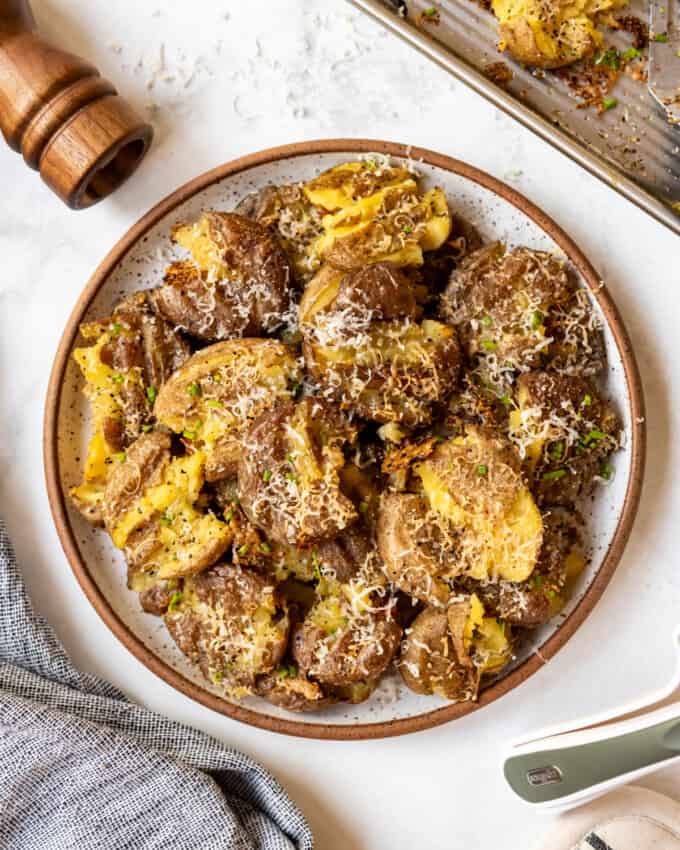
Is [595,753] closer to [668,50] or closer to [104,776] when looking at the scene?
[104,776]

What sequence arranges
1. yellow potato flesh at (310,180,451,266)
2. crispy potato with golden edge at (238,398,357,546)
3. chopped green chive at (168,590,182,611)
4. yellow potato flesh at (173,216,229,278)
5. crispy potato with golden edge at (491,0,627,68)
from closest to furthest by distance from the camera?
crispy potato with golden edge at (238,398,357,546), yellow potato flesh at (310,180,451,266), yellow potato flesh at (173,216,229,278), chopped green chive at (168,590,182,611), crispy potato with golden edge at (491,0,627,68)

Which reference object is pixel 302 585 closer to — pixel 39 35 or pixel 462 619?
pixel 462 619

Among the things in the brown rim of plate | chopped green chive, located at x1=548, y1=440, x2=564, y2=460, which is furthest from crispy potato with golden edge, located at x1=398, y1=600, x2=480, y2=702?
chopped green chive, located at x1=548, y1=440, x2=564, y2=460

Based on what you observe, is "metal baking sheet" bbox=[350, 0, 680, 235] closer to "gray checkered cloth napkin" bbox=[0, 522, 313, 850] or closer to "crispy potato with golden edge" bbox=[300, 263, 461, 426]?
"crispy potato with golden edge" bbox=[300, 263, 461, 426]

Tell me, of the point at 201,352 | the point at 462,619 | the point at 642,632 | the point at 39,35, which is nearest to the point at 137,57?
the point at 39,35

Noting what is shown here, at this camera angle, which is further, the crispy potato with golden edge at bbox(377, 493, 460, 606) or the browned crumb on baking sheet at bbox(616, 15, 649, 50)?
the browned crumb on baking sheet at bbox(616, 15, 649, 50)
